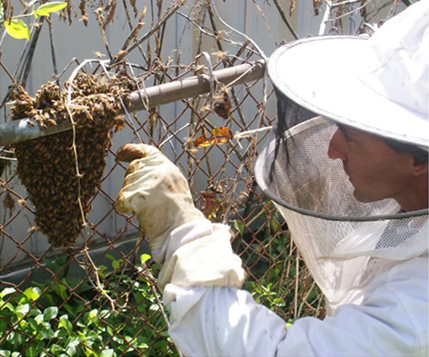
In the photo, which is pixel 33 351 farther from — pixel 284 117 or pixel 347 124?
pixel 347 124

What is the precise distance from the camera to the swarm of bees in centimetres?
159

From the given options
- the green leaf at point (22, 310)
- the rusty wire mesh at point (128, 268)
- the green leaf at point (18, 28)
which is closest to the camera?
the green leaf at point (18, 28)

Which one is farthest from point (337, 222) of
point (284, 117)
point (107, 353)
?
point (107, 353)

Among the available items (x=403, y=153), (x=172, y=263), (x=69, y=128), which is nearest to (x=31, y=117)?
(x=69, y=128)

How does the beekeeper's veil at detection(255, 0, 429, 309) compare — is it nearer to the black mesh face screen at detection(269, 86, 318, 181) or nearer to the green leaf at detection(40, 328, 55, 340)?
the black mesh face screen at detection(269, 86, 318, 181)

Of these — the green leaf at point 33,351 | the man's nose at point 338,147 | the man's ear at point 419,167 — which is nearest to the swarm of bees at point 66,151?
the man's nose at point 338,147

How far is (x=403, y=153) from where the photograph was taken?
1318 millimetres

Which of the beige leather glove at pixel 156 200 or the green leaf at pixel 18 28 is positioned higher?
the green leaf at pixel 18 28

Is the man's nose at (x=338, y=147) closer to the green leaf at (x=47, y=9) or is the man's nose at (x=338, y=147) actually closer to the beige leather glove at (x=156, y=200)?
the beige leather glove at (x=156, y=200)

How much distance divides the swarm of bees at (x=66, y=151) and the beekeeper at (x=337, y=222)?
13cm

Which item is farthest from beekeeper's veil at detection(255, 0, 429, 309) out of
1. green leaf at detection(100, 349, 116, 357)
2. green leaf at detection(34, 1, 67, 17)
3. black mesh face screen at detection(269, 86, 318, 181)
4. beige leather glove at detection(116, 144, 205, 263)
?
green leaf at detection(100, 349, 116, 357)

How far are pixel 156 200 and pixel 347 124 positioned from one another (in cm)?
52

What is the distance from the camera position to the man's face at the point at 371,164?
1.33m

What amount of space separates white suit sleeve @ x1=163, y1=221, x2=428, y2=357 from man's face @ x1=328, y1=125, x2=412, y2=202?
0.19 meters
